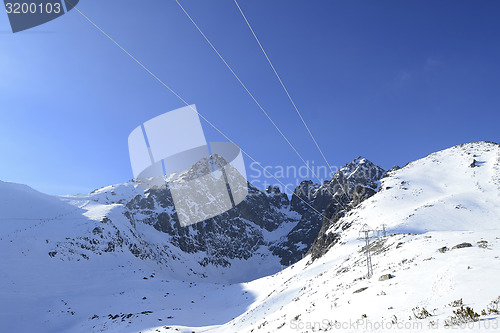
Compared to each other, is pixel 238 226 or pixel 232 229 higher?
pixel 238 226

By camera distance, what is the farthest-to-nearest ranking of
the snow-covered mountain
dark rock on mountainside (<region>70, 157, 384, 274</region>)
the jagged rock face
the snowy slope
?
the jagged rock face, dark rock on mountainside (<region>70, 157, 384, 274</region>), the snow-covered mountain, the snowy slope

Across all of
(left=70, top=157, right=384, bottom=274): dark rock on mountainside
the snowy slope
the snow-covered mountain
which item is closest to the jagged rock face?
(left=70, top=157, right=384, bottom=274): dark rock on mountainside

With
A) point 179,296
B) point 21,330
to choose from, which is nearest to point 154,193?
point 179,296

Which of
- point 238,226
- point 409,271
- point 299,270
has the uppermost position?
point 409,271

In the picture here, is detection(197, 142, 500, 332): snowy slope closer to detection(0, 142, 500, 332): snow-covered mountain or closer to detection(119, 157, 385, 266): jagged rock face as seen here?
detection(0, 142, 500, 332): snow-covered mountain

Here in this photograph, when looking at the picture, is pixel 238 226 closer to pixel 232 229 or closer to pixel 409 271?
pixel 232 229

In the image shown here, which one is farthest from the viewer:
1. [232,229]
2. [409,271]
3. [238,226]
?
[238,226]

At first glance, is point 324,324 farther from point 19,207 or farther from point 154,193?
point 154,193

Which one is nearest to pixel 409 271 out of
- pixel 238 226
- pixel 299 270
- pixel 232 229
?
pixel 299 270
